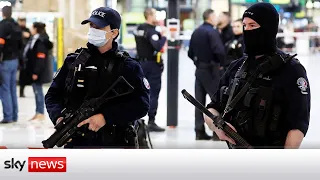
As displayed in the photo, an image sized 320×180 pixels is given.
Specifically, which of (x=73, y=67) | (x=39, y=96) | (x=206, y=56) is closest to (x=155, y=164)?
(x=73, y=67)

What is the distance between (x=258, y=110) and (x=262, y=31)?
1.14 feet

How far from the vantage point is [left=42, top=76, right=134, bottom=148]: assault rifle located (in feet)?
10.1

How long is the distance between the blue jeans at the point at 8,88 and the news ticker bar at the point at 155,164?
22.6ft

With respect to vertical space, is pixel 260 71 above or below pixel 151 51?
above

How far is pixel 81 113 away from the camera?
3.07 metres

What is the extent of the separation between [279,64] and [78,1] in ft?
22.8

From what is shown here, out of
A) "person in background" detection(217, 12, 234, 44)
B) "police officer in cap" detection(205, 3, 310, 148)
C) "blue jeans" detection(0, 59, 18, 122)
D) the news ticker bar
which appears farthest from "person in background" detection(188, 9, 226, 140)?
the news ticker bar

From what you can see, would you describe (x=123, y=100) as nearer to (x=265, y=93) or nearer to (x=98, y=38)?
(x=98, y=38)

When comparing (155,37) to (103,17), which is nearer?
(103,17)

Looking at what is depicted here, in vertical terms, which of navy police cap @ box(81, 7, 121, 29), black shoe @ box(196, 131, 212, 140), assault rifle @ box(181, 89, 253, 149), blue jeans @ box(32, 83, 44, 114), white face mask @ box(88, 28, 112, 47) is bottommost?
black shoe @ box(196, 131, 212, 140)

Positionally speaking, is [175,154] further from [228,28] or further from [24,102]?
[24,102]

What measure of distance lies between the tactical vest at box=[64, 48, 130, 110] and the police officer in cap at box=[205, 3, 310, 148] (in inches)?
20.2

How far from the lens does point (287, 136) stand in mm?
2801

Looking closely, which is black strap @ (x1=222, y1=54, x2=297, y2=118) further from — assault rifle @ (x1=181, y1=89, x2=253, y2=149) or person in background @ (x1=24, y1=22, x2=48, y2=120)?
person in background @ (x1=24, y1=22, x2=48, y2=120)
